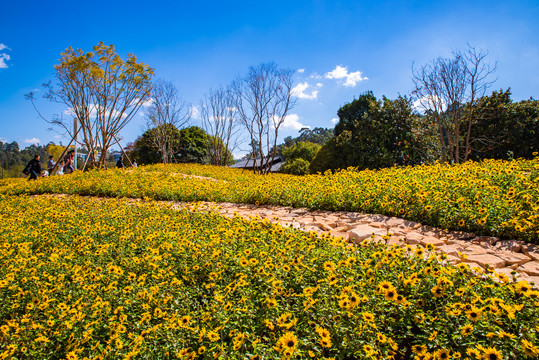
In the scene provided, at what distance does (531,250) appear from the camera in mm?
3043

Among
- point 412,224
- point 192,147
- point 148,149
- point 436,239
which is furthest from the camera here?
point 148,149

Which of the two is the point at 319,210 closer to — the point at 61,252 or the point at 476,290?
the point at 476,290

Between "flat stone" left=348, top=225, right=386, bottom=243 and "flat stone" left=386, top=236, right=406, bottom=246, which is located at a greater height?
"flat stone" left=348, top=225, right=386, bottom=243

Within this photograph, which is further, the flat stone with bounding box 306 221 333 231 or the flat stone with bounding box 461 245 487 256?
the flat stone with bounding box 306 221 333 231

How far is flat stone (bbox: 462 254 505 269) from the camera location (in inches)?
109

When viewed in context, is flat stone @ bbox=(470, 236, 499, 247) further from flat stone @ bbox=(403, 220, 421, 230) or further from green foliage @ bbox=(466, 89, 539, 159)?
green foliage @ bbox=(466, 89, 539, 159)

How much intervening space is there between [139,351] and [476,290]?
2171mm

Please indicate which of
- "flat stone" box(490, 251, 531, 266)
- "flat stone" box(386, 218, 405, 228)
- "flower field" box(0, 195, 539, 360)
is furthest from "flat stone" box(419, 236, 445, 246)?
"flower field" box(0, 195, 539, 360)

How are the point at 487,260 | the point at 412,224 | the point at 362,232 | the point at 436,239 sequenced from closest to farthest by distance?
the point at 487,260
the point at 436,239
the point at 362,232
the point at 412,224

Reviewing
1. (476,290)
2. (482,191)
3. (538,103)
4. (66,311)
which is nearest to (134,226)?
(66,311)

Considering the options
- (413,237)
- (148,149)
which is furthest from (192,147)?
(413,237)

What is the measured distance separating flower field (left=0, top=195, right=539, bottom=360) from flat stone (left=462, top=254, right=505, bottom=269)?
62cm

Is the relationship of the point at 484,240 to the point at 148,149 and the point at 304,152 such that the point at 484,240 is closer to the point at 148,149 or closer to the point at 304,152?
the point at 304,152

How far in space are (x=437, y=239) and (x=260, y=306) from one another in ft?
8.12
